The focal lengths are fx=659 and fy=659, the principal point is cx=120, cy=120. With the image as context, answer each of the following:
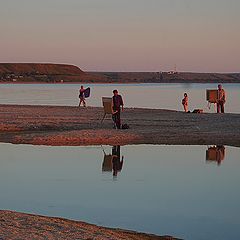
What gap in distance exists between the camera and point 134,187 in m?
Result: 14.5

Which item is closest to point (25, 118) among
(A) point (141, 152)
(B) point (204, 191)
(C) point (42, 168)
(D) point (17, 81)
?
(A) point (141, 152)

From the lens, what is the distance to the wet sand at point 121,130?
2355cm

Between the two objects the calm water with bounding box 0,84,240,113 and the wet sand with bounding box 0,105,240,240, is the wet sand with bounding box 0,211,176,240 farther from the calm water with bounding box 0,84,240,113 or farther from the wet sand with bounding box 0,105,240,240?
the calm water with bounding box 0,84,240,113

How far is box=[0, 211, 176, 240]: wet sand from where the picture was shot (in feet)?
32.1

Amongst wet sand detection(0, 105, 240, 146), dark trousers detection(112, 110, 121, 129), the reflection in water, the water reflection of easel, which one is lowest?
the reflection in water

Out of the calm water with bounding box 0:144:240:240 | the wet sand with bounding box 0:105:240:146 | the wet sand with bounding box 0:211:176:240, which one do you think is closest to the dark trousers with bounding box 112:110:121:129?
the wet sand with bounding box 0:105:240:146

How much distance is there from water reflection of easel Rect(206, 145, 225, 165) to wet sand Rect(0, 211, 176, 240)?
327 inches

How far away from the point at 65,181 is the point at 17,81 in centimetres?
18356

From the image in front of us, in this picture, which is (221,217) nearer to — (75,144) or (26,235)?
(26,235)

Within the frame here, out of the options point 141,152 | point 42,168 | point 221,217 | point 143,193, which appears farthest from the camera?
point 141,152

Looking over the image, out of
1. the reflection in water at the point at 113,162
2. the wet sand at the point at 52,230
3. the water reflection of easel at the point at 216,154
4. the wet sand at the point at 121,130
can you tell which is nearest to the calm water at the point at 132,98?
the wet sand at the point at 121,130

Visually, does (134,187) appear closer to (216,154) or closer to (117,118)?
(216,154)

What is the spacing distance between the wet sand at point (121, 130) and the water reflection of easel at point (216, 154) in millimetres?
1139

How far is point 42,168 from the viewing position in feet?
57.6
